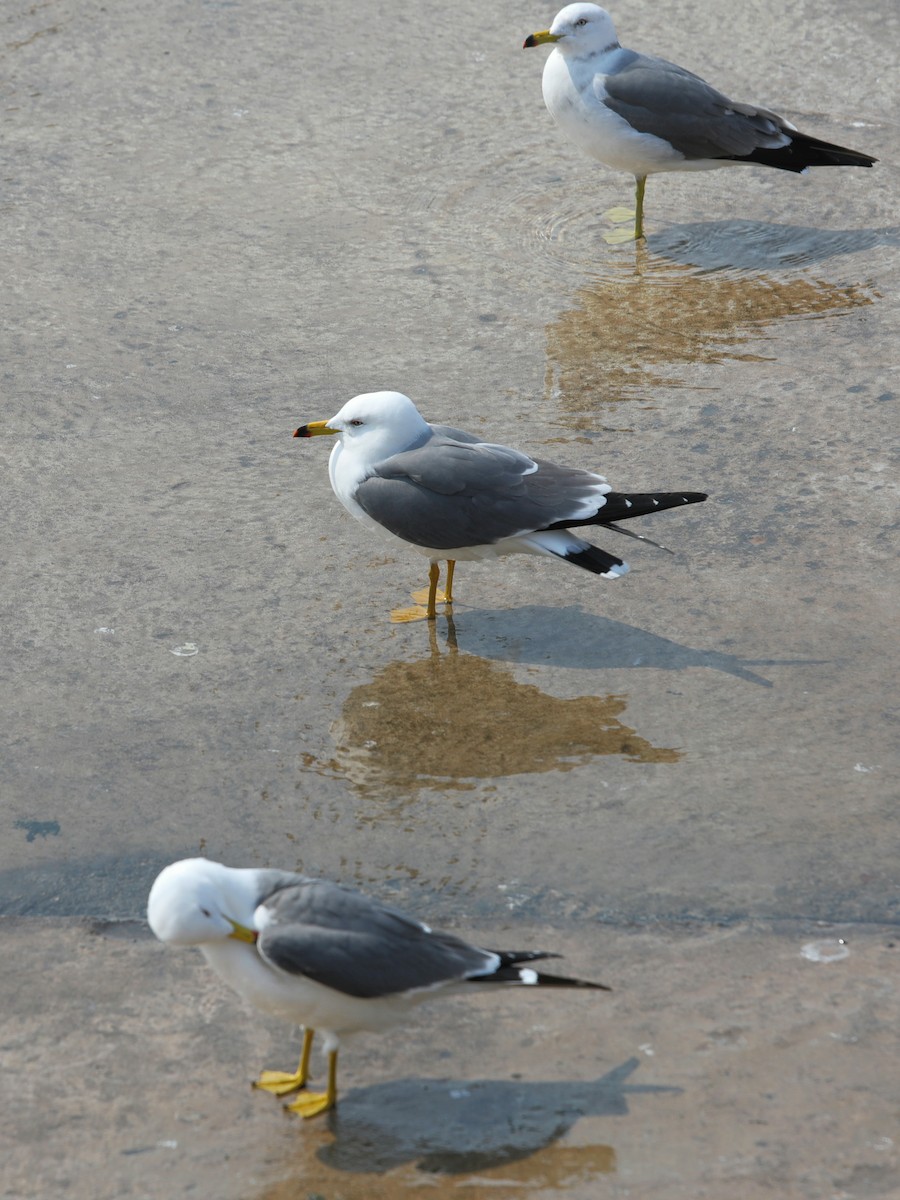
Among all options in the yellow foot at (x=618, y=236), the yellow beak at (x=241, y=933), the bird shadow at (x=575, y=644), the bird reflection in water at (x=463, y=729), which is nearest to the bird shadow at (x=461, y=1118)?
the yellow beak at (x=241, y=933)

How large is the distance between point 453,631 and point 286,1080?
1907 millimetres

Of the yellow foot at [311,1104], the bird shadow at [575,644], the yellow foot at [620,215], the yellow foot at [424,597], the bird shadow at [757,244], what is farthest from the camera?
the yellow foot at [620,215]

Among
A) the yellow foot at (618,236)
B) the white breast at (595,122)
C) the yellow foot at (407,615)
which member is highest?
the white breast at (595,122)

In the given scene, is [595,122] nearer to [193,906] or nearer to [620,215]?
[620,215]

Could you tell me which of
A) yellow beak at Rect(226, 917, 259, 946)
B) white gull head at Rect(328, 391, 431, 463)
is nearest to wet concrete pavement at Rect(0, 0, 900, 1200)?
yellow beak at Rect(226, 917, 259, 946)

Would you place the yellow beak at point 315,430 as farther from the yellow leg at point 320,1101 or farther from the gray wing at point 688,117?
the gray wing at point 688,117

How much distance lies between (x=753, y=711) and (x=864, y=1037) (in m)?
1.26

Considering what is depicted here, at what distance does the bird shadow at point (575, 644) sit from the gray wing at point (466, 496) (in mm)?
335

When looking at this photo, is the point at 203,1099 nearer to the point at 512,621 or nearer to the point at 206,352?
the point at 512,621

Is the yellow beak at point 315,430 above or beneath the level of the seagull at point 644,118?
beneath

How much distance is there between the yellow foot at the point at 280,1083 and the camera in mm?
3529

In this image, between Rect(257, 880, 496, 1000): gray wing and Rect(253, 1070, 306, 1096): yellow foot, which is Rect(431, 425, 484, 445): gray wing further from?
Rect(253, 1070, 306, 1096): yellow foot

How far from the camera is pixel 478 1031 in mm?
3713

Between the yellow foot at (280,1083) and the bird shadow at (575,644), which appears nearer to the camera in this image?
the yellow foot at (280,1083)
